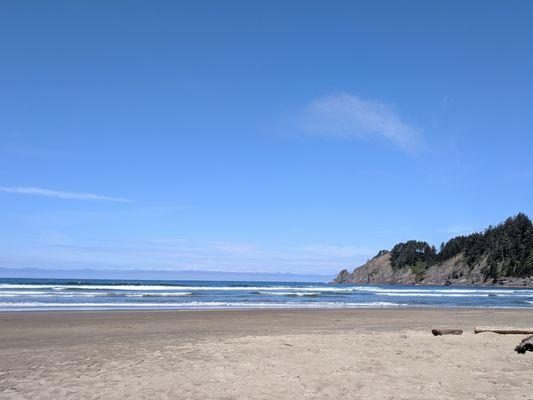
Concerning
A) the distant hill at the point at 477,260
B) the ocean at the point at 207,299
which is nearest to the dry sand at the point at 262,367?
the ocean at the point at 207,299

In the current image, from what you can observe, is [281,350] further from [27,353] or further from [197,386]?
[27,353]

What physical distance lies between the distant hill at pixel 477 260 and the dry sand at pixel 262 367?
12702 centimetres

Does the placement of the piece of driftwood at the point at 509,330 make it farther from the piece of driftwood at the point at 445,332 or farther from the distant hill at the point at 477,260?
the distant hill at the point at 477,260

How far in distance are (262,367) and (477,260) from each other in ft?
516

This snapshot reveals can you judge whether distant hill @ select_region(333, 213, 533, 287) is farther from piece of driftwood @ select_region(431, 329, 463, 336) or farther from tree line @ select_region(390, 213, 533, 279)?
piece of driftwood @ select_region(431, 329, 463, 336)

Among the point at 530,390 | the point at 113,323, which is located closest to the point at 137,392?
the point at 530,390

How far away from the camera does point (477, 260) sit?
149875 mm

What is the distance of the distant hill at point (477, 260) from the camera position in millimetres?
132000

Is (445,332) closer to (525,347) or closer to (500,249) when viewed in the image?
(525,347)

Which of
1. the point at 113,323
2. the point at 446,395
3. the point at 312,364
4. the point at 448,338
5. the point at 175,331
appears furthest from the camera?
the point at 113,323

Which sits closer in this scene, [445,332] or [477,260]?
[445,332]

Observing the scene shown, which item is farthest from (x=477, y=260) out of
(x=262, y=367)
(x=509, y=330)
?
(x=262, y=367)

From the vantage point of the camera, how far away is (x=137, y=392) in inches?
278

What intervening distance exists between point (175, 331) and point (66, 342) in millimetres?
3973
